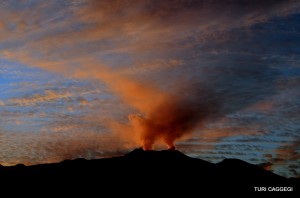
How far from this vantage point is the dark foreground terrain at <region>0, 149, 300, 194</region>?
56781mm

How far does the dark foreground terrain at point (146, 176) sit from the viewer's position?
56.8 meters

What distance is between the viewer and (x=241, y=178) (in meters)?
65.0

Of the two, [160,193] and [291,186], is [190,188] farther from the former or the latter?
[291,186]

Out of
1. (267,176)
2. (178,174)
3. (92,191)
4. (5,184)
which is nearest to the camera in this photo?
(92,191)

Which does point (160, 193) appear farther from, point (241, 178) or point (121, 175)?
point (241, 178)

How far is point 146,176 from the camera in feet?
201

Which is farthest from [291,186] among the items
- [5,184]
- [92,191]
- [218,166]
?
[5,184]

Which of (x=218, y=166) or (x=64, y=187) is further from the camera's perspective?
(x=218, y=166)

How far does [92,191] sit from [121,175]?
26.4 ft

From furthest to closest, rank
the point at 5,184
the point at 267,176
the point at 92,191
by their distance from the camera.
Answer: the point at 267,176 → the point at 5,184 → the point at 92,191

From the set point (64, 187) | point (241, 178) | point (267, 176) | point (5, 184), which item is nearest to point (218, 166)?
point (241, 178)

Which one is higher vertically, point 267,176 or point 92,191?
point 267,176

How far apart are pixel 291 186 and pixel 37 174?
149 feet

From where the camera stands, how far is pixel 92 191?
53906mm
